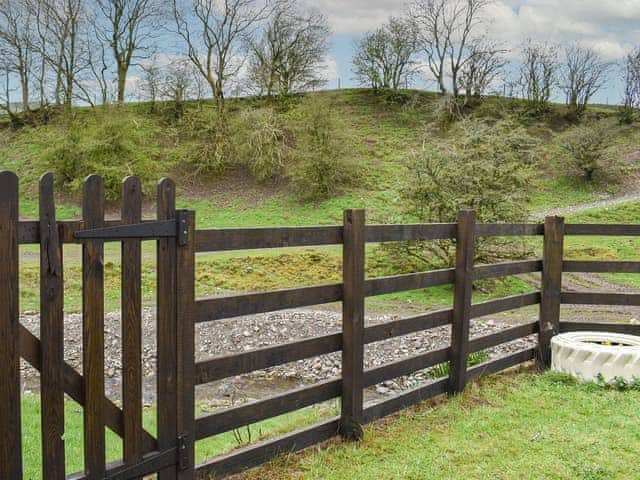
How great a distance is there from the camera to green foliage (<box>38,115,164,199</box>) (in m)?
22.5

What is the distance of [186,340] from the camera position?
3.03 metres

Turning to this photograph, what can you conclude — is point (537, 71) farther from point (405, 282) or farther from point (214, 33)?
point (405, 282)

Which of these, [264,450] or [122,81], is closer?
[264,450]

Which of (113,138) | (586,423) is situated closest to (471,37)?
(113,138)

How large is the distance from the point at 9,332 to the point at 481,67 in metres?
36.6

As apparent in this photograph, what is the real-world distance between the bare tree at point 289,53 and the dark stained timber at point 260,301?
29.7m

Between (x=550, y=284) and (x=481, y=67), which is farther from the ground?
(x=481, y=67)

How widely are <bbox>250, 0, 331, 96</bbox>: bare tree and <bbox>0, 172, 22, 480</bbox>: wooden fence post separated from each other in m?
31.0

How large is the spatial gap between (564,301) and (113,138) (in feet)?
68.9

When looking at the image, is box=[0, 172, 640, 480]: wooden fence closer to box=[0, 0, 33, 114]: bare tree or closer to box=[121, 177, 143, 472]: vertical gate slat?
box=[121, 177, 143, 472]: vertical gate slat

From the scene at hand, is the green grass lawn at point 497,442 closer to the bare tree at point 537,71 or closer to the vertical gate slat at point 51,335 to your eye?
the vertical gate slat at point 51,335

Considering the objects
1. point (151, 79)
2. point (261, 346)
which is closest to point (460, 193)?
point (261, 346)

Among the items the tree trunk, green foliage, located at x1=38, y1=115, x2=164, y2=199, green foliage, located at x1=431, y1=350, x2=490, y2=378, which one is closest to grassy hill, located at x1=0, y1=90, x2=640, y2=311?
green foliage, located at x1=38, y1=115, x2=164, y2=199

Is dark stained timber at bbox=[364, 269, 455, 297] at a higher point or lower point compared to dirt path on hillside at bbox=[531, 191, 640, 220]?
lower
